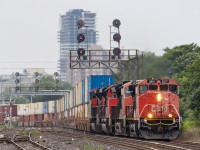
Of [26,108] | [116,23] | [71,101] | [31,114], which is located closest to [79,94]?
[71,101]

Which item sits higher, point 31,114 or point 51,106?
point 51,106

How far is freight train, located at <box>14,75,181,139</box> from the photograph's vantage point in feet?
90.6

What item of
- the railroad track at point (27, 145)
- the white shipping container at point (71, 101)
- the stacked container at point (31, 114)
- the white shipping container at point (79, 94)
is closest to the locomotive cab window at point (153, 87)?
the railroad track at point (27, 145)

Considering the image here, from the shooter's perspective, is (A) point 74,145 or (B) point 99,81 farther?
(B) point 99,81

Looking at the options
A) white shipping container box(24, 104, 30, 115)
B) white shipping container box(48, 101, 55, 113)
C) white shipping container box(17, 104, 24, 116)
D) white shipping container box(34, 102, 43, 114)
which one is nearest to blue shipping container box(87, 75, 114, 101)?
white shipping container box(48, 101, 55, 113)

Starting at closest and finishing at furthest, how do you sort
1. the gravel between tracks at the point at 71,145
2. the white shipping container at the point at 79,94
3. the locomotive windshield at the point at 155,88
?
the gravel between tracks at the point at 71,145
the locomotive windshield at the point at 155,88
the white shipping container at the point at 79,94

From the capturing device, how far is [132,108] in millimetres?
29250

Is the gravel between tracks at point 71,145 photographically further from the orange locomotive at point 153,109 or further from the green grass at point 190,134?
the green grass at point 190,134

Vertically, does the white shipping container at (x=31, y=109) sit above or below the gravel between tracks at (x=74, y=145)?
above

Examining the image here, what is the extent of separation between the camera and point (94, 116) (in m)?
40.1

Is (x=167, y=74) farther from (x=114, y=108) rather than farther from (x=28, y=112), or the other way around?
(x=28, y=112)

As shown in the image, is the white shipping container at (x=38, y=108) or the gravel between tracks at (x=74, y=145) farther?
the white shipping container at (x=38, y=108)

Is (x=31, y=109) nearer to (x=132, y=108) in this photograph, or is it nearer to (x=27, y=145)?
(x=132, y=108)

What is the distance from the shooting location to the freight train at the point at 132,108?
27.6m
